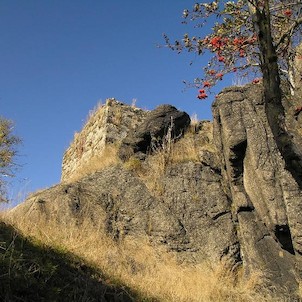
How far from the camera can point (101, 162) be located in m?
13.4

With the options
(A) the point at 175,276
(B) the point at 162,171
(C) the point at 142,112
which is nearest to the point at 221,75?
(A) the point at 175,276

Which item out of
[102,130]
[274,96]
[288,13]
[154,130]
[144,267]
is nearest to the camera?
[274,96]

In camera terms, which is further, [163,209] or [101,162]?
[101,162]

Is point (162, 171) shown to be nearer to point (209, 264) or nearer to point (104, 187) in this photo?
point (104, 187)

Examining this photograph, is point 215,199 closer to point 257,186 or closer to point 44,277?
point 257,186

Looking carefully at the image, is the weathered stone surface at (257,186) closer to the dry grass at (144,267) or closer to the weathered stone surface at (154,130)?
the dry grass at (144,267)

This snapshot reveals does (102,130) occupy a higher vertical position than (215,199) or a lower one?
higher

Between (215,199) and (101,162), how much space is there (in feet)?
14.8

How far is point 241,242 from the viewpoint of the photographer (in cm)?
962

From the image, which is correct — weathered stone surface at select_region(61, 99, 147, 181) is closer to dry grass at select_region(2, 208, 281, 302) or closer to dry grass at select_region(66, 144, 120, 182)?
dry grass at select_region(66, 144, 120, 182)

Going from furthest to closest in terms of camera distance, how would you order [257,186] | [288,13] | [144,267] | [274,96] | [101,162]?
[101,162]
[257,186]
[144,267]
[288,13]
[274,96]

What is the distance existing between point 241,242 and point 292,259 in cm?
137

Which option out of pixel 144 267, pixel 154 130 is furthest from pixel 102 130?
pixel 144 267

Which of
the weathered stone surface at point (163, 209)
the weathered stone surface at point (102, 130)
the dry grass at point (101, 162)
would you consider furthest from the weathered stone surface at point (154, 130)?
the weathered stone surface at point (163, 209)
